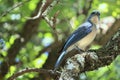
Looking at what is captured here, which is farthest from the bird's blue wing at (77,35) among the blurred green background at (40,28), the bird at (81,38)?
the blurred green background at (40,28)

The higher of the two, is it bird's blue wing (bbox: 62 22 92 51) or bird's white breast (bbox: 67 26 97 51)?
bird's blue wing (bbox: 62 22 92 51)

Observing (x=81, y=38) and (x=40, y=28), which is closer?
(x=81, y=38)

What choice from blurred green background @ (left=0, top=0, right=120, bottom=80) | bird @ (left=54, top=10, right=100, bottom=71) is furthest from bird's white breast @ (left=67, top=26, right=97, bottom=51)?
blurred green background @ (left=0, top=0, right=120, bottom=80)

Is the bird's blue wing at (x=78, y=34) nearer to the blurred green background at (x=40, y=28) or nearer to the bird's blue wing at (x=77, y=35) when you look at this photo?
the bird's blue wing at (x=77, y=35)

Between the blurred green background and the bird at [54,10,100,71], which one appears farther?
the blurred green background

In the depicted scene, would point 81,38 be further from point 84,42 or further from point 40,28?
point 40,28

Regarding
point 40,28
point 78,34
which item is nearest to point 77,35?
point 78,34

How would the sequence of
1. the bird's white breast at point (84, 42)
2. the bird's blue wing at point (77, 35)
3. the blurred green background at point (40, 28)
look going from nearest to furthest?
the bird's blue wing at point (77, 35), the bird's white breast at point (84, 42), the blurred green background at point (40, 28)

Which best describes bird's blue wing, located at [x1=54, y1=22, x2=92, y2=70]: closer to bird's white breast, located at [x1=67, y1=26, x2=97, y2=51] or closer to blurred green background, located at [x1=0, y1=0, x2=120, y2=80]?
bird's white breast, located at [x1=67, y1=26, x2=97, y2=51]

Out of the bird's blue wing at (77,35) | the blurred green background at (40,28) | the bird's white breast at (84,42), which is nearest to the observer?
the bird's blue wing at (77,35)

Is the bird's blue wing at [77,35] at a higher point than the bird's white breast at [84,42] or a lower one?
higher

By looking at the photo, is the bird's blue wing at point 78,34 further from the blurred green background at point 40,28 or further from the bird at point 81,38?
the blurred green background at point 40,28

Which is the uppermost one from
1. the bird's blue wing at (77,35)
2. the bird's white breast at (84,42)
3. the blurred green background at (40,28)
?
the blurred green background at (40,28)

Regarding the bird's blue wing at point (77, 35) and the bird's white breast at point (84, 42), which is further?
the bird's white breast at point (84, 42)
